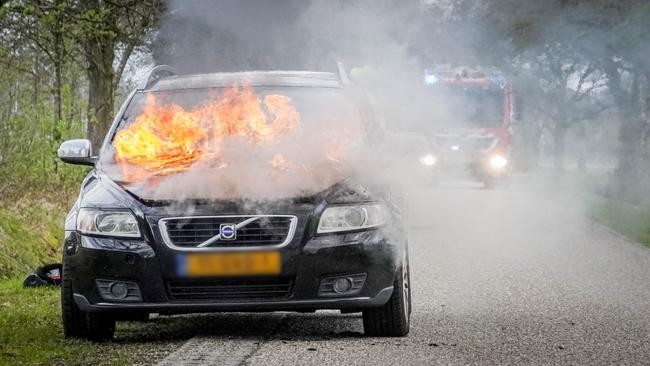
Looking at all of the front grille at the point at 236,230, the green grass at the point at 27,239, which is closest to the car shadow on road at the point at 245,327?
the front grille at the point at 236,230

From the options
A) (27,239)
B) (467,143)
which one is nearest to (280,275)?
(27,239)

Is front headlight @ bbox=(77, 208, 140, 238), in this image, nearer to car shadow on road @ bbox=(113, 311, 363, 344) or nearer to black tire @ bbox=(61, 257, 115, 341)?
black tire @ bbox=(61, 257, 115, 341)

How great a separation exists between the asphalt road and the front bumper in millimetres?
239

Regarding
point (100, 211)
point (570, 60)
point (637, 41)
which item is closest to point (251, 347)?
point (100, 211)

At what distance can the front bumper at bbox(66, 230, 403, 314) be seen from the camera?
645 centimetres

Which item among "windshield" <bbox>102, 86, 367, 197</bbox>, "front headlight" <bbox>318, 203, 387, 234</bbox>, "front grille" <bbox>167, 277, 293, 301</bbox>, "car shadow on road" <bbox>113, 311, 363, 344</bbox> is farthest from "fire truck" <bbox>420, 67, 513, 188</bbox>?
"front grille" <bbox>167, 277, 293, 301</bbox>

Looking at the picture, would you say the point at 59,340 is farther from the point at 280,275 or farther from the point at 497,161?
the point at 497,161

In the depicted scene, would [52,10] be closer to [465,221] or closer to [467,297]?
[465,221]

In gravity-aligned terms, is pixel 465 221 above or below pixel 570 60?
below

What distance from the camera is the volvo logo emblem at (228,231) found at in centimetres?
643

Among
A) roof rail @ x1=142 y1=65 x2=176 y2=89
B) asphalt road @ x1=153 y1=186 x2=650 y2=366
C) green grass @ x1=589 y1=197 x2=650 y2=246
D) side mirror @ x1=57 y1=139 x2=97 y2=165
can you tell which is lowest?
green grass @ x1=589 y1=197 x2=650 y2=246

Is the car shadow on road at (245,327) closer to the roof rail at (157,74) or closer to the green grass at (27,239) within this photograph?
the roof rail at (157,74)

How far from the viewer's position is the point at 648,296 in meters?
9.23

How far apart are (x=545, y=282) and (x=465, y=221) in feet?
27.9
